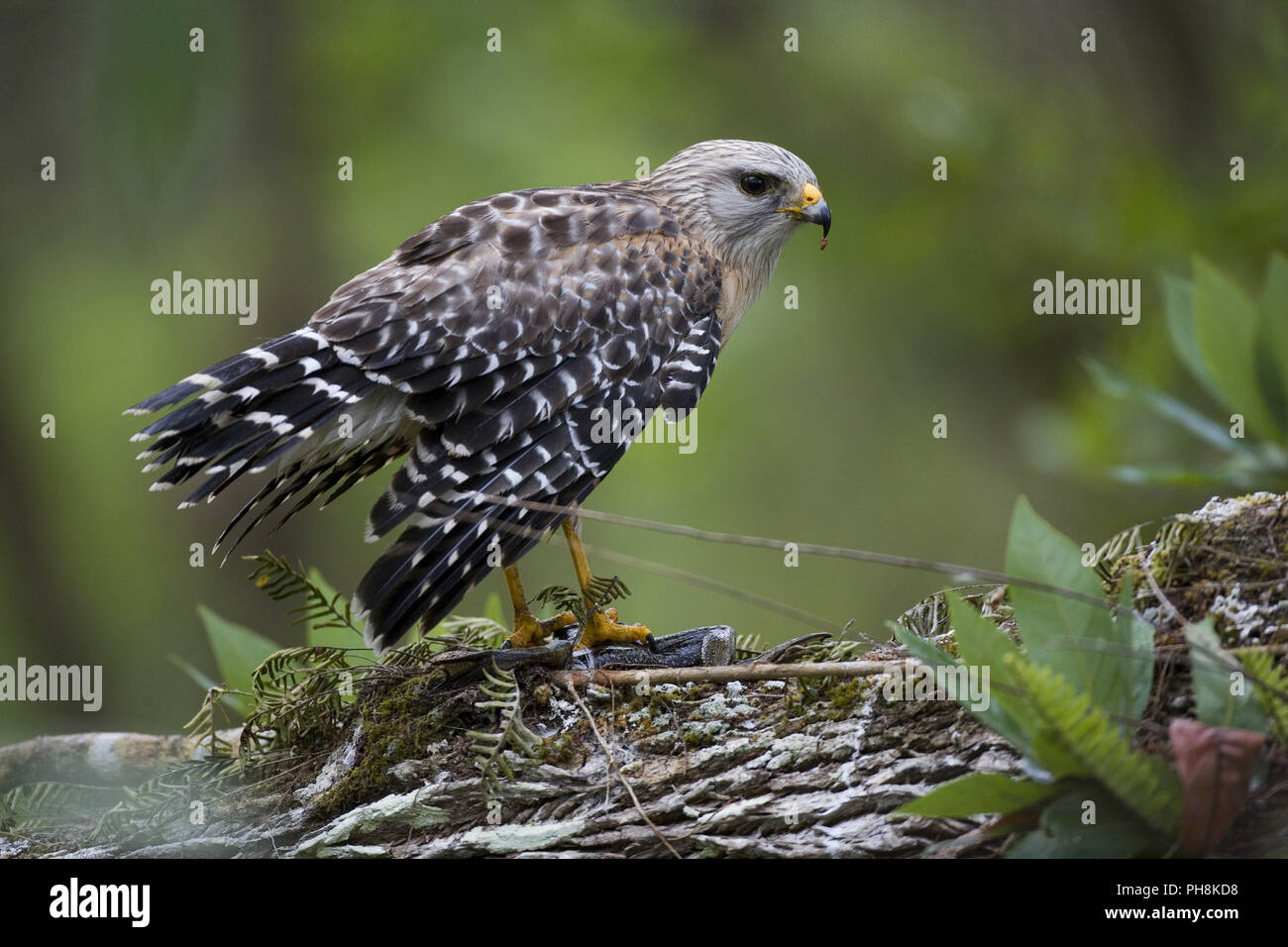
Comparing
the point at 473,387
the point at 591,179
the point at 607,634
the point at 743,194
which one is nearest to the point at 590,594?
the point at 607,634

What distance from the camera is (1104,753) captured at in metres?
2.03

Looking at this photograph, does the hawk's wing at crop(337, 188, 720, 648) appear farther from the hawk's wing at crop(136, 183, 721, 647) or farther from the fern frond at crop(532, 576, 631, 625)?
the fern frond at crop(532, 576, 631, 625)

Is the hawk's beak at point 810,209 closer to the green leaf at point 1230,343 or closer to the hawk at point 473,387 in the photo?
the hawk at point 473,387

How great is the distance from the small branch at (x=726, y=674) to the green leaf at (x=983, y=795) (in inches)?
20.4

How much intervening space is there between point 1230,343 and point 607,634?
1.88 meters

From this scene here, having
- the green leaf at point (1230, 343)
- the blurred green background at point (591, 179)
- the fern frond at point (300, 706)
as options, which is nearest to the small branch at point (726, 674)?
the fern frond at point (300, 706)

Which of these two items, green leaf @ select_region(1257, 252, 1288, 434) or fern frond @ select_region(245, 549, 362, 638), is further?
fern frond @ select_region(245, 549, 362, 638)

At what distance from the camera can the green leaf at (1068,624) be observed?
2316mm

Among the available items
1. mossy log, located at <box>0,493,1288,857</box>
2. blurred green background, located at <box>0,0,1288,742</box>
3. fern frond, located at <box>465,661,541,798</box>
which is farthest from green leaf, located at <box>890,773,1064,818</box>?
blurred green background, located at <box>0,0,1288,742</box>

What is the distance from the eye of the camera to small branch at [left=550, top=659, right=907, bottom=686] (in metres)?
2.73

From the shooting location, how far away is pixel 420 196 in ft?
22.3
